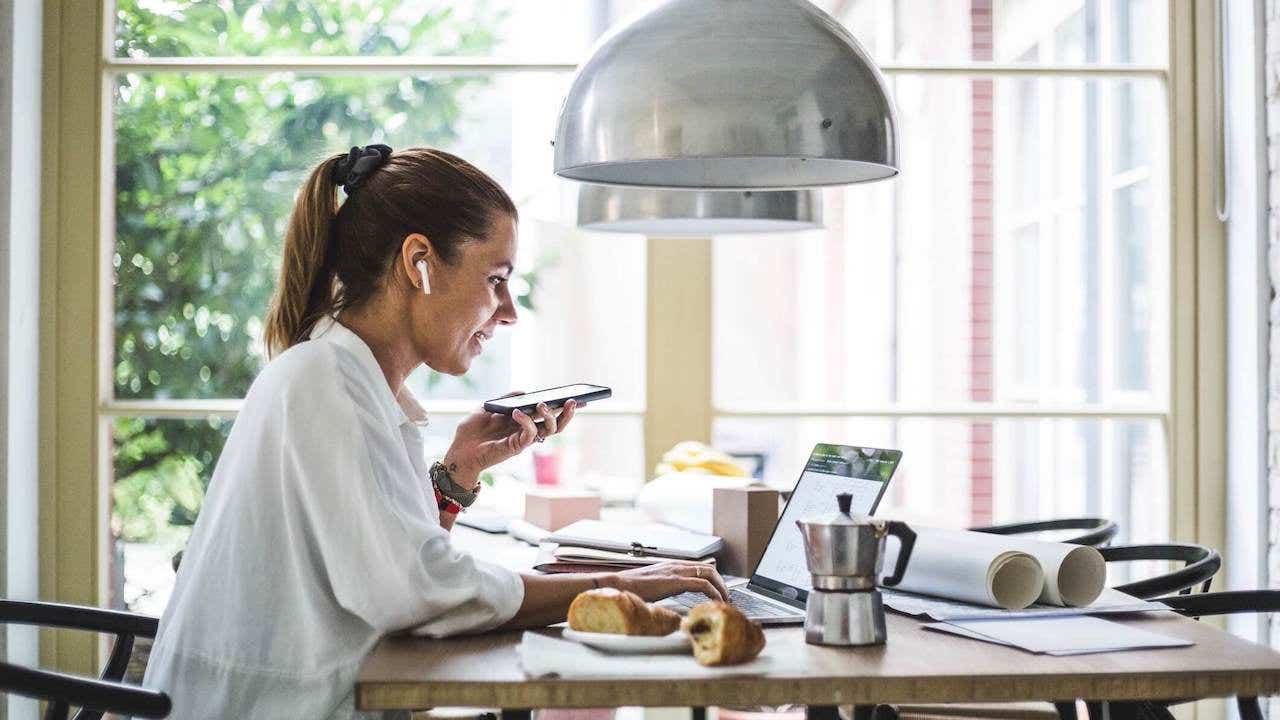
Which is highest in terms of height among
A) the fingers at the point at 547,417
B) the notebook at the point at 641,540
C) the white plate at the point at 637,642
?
the fingers at the point at 547,417

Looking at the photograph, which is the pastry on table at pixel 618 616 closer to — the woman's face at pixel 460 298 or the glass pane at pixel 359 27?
the woman's face at pixel 460 298

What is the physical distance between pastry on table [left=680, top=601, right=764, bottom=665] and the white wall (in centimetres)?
236

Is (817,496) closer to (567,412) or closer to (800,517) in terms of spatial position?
(800,517)

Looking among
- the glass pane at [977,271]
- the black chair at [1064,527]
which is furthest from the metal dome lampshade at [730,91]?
the glass pane at [977,271]

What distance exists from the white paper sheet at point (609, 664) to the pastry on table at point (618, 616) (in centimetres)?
4

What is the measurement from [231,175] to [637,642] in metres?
2.55

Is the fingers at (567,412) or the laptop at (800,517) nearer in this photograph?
the laptop at (800,517)

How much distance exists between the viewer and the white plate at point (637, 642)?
1460 millimetres

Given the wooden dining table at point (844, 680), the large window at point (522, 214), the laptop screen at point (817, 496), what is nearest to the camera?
the wooden dining table at point (844, 680)

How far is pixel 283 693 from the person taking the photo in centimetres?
160

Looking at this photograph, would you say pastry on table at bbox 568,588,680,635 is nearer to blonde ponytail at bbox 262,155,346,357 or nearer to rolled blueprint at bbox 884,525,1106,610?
rolled blueprint at bbox 884,525,1106,610

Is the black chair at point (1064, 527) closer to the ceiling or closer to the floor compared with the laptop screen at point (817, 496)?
closer to the floor

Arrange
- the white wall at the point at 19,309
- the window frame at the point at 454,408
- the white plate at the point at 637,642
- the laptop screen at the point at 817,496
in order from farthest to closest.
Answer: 1. the window frame at the point at 454,408
2. the white wall at the point at 19,309
3. the laptop screen at the point at 817,496
4. the white plate at the point at 637,642

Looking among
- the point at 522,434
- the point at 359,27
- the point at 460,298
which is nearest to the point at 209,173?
the point at 359,27
